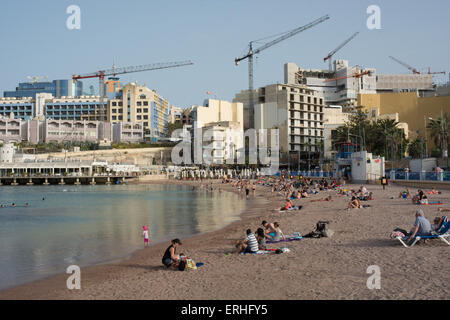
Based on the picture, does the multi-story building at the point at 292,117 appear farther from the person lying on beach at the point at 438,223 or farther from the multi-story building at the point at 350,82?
the person lying on beach at the point at 438,223

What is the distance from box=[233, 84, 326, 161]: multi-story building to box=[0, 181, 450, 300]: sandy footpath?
287ft

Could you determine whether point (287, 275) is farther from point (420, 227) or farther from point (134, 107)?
point (134, 107)

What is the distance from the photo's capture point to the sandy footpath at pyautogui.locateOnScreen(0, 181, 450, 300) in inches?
321

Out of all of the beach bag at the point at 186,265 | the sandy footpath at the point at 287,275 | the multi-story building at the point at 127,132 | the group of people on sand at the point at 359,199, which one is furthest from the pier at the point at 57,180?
the beach bag at the point at 186,265

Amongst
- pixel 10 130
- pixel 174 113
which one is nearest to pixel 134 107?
pixel 10 130

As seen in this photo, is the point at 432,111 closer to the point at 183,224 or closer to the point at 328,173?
the point at 328,173

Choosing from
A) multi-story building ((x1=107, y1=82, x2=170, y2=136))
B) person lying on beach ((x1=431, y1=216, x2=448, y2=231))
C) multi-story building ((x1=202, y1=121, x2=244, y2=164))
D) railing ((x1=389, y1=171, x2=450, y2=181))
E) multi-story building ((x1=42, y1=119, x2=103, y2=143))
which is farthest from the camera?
multi-story building ((x1=107, y1=82, x2=170, y2=136))

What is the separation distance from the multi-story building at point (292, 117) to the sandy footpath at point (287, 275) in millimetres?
87623

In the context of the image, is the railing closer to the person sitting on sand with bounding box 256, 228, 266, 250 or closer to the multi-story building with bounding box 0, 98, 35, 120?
the person sitting on sand with bounding box 256, 228, 266, 250

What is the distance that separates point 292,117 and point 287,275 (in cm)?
9680

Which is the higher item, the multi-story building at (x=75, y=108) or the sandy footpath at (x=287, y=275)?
the multi-story building at (x=75, y=108)

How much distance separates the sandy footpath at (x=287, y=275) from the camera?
26.8ft

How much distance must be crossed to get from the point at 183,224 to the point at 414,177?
23.5m

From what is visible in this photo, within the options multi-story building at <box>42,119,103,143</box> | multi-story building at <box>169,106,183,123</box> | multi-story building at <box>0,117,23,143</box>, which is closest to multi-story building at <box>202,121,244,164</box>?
multi-story building at <box>42,119,103,143</box>
